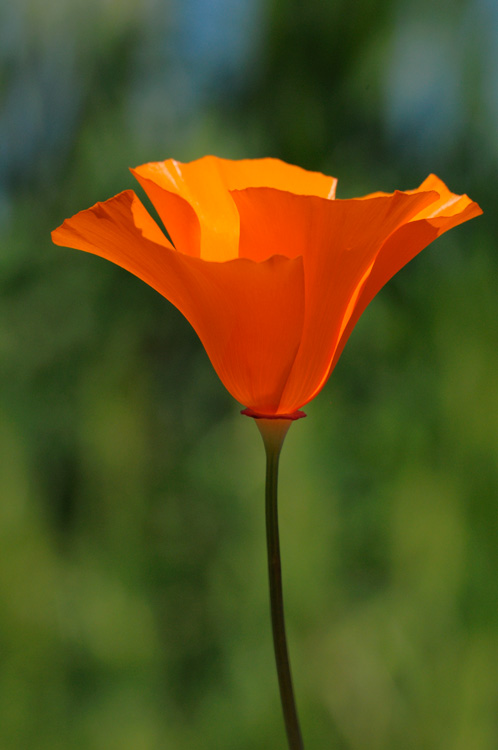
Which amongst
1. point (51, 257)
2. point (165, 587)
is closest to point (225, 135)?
point (51, 257)

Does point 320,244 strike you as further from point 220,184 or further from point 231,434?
point 231,434

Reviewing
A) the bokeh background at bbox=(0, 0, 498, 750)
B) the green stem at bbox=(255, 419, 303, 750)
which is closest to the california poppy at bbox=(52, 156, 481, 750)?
the green stem at bbox=(255, 419, 303, 750)

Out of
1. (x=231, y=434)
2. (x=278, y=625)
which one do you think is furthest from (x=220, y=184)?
(x=231, y=434)

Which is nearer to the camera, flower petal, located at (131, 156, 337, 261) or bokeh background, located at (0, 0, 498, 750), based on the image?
flower petal, located at (131, 156, 337, 261)

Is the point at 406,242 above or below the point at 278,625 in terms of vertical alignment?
above

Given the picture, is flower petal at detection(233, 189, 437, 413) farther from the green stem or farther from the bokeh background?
the bokeh background

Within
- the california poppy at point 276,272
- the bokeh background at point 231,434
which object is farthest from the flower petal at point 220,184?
the bokeh background at point 231,434

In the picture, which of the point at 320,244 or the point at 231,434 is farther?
the point at 231,434

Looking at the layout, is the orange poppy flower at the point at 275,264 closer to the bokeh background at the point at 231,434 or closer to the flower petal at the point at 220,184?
the flower petal at the point at 220,184
